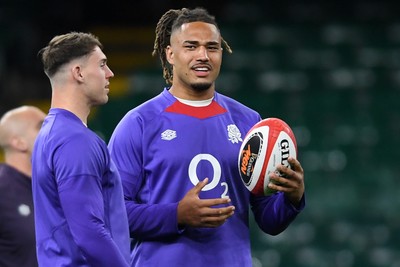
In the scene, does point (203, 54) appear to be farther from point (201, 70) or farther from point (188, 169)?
point (188, 169)

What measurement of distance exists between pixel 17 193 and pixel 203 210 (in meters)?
1.29

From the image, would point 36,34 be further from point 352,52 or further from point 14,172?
point 14,172

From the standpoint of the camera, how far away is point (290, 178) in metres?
3.68

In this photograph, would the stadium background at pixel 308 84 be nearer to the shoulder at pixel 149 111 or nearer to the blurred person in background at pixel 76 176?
the shoulder at pixel 149 111

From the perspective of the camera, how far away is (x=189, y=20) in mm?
3914

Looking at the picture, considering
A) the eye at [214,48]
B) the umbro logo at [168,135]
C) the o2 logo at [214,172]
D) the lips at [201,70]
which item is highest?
the eye at [214,48]

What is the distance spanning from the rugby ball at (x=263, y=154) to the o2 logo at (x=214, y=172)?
94mm

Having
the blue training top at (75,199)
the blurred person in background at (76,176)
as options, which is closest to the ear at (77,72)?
the blurred person in background at (76,176)

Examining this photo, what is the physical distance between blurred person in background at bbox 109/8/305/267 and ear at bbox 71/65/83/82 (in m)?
0.54

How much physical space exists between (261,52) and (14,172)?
6.09 m

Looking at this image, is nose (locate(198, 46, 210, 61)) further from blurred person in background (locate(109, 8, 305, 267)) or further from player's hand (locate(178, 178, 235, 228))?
player's hand (locate(178, 178, 235, 228))

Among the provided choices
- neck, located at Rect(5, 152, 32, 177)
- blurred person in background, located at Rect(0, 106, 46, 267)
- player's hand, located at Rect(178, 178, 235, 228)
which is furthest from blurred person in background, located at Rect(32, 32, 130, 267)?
neck, located at Rect(5, 152, 32, 177)

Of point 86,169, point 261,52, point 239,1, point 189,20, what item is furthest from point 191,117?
point 239,1

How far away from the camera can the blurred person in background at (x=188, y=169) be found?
3.75 metres
